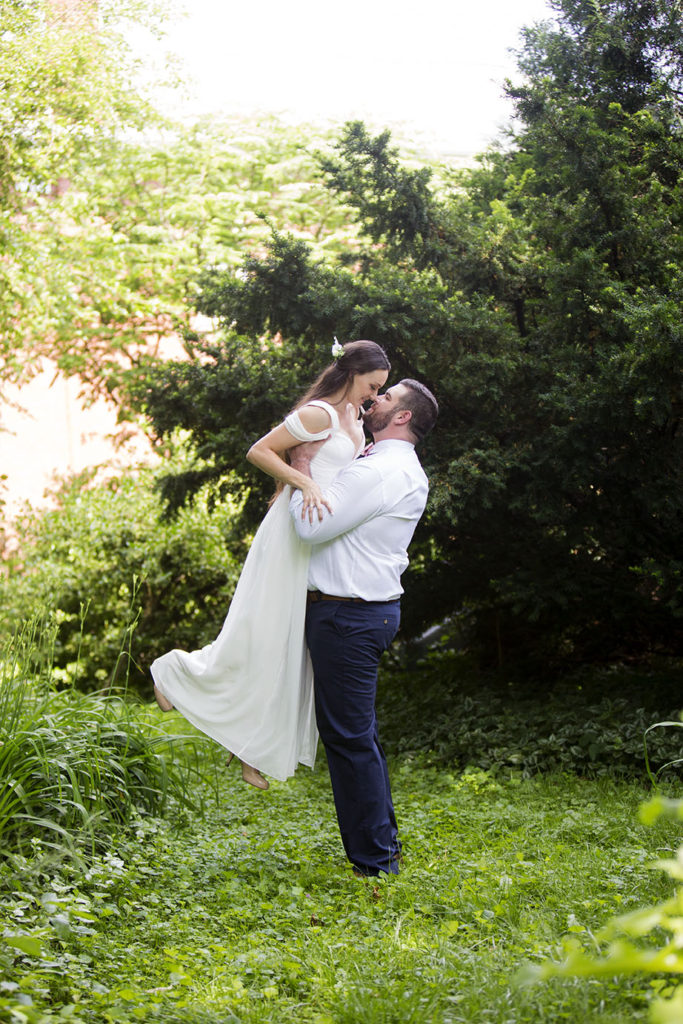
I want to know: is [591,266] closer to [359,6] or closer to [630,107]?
[630,107]

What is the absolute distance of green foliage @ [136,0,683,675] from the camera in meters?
5.72

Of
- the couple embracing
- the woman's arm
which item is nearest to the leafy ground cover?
the couple embracing

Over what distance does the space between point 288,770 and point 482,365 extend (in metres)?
3.08

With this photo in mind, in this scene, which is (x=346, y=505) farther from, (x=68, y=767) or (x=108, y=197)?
(x=108, y=197)

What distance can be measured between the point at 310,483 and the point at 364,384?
493mm

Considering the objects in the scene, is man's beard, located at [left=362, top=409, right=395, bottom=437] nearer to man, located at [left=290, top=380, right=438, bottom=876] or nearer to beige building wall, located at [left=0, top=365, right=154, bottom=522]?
man, located at [left=290, top=380, right=438, bottom=876]

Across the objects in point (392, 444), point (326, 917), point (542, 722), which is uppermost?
point (392, 444)

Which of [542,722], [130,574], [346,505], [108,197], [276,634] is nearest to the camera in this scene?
[346,505]

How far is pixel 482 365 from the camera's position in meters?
6.07

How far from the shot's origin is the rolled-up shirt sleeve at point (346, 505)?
3.73 m

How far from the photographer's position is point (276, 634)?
12.9ft

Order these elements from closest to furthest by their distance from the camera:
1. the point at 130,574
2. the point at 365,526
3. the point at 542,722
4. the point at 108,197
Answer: the point at 365,526, the point at 542,722, the point at 130,574, the point at 108,197

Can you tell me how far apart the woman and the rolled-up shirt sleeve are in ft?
0.36

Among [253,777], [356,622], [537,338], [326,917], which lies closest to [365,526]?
[356,622]
